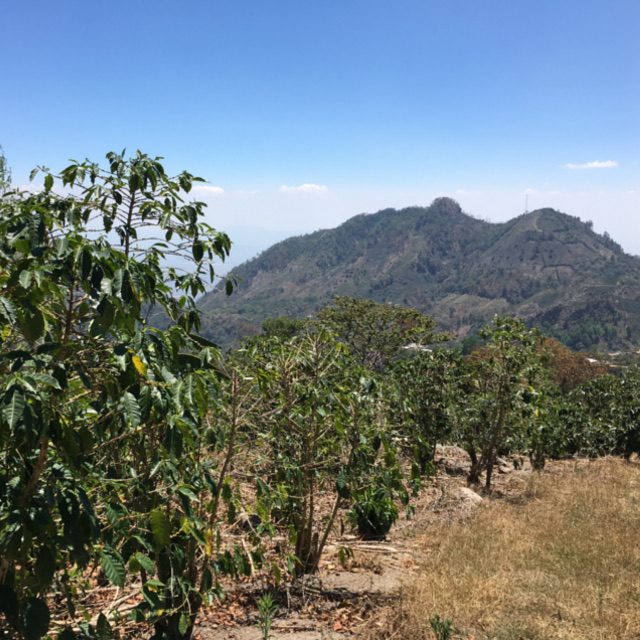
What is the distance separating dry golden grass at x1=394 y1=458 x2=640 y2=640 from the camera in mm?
3943

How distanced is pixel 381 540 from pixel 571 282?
210 metres

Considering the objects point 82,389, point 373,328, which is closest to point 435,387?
point 82,389

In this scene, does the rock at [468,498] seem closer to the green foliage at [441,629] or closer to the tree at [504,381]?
the tree at [504,381]

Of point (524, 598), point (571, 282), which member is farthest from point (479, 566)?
point (571, 282)

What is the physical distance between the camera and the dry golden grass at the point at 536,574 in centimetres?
394

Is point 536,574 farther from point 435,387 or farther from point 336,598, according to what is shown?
point 435,387

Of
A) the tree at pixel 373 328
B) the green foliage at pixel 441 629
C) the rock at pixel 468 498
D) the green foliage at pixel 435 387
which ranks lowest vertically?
the rock at pixel 468 498

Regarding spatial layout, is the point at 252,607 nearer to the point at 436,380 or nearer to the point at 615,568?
the point at 615,568

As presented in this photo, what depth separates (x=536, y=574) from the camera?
506cm

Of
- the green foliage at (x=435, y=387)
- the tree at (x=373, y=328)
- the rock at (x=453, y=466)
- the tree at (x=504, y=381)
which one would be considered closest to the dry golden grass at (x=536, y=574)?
the tree at (x=504, y=381)

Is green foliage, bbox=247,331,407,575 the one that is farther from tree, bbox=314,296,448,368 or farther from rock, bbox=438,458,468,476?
tree, bbox=314,296,448,368

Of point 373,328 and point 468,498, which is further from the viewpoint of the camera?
point 373,328

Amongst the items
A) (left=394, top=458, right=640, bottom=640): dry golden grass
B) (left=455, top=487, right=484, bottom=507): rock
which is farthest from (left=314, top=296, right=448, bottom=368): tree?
(left=394, top=458, right=640, bottom=640): dry golden grass

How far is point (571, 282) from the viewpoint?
191250 millimetres
